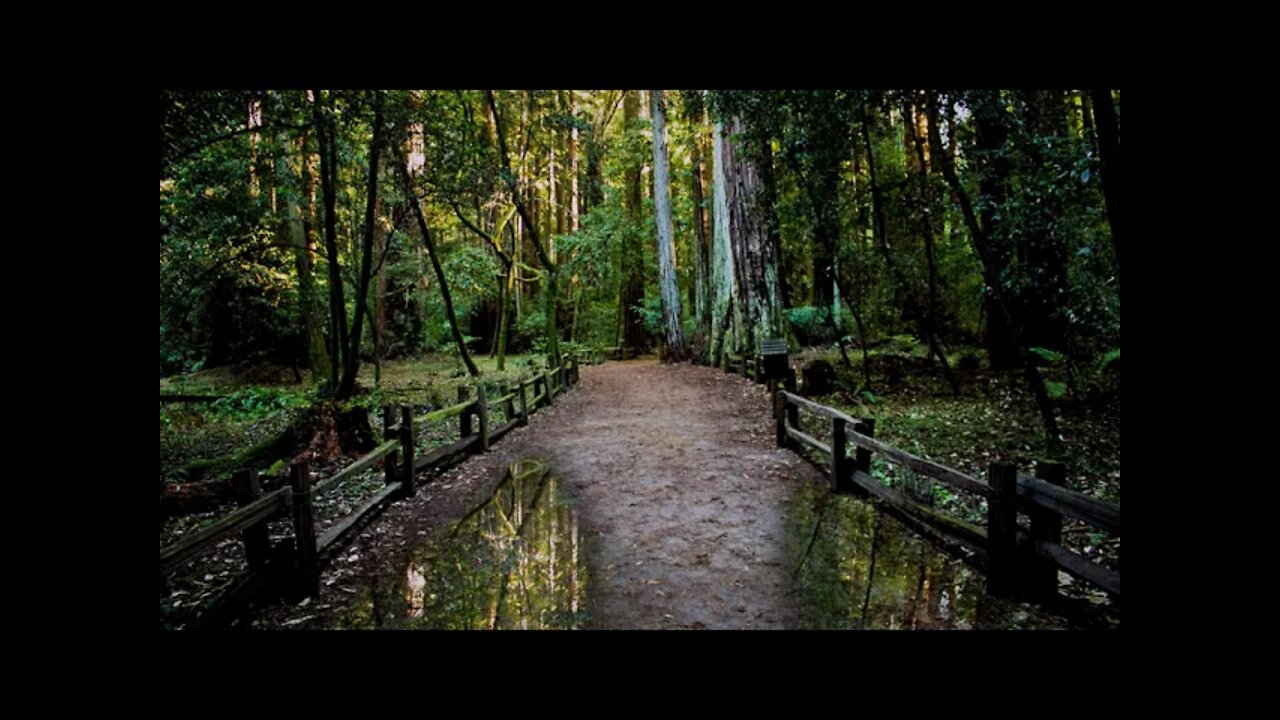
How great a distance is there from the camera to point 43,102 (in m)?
1.46

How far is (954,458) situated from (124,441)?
786 cm

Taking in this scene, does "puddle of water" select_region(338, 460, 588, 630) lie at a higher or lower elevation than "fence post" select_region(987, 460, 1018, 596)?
lower

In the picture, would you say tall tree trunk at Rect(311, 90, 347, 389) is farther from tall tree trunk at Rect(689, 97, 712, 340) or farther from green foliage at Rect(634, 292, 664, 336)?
green foliage at Rect(634, 292, 664, 336)

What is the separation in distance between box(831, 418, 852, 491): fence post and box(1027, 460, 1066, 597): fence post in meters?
2.81

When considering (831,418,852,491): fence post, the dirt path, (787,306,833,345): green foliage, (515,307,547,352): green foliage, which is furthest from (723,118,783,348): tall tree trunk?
(515,307,547,352): green foliage

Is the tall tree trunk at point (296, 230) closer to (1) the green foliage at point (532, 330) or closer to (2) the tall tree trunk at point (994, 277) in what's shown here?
(2) the tall tree trunk at point (994, 277)

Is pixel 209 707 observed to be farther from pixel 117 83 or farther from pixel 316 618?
pixel 316 618

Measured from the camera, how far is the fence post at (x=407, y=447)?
6805mm

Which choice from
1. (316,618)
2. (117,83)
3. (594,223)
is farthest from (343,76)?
(594,223)

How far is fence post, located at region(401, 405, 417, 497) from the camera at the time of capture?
6.80m

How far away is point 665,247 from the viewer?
22469 mm

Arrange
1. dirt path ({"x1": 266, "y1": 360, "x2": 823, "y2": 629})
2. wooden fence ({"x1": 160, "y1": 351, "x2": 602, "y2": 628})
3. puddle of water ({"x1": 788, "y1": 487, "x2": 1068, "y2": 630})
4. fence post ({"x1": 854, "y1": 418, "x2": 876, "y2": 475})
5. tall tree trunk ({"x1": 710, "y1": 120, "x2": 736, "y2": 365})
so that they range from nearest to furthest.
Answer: wooden fence ({"x1": 160, "y1": 351, "x2": 602, "y2": 628}), puddle of water ({"x1": 788, "y1": 487, "x2": 1068, "y2": 630}), dirt path ({"x1": 266, "y1": 360, "x2": 823, "y2": 629}), fence post ({"x1": 854, "y1": 418, "x2": 876, "y2": 475}), tall tree trunk ({"x1": 710, "y1": 120, "x2": 736, "y2": 365})

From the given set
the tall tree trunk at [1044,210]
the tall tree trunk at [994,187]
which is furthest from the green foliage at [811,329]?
the tall tree trunk at [1044,210]

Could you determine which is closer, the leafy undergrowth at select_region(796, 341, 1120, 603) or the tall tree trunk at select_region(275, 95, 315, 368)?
the leafy undergrowth at select_region(796, 341, 1120, 603)
